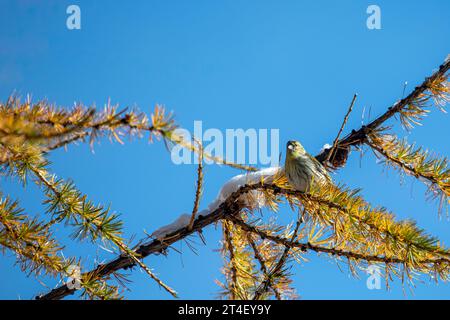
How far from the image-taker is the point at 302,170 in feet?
7.55

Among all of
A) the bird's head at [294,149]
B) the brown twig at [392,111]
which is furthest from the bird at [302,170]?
the brown twig at [392,111]

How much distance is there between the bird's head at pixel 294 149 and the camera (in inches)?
95.4

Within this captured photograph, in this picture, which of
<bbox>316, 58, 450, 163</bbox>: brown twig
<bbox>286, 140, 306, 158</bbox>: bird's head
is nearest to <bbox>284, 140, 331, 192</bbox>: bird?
<bbox>286, 140, 306, 158</bbox>: bird's head

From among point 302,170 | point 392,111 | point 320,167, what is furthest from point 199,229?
point 392,111

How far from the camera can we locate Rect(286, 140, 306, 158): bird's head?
7.95 feet

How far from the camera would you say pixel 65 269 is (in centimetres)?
214

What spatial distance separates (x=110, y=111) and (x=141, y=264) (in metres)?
0.81

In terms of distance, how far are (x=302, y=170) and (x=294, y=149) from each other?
0.66 feet

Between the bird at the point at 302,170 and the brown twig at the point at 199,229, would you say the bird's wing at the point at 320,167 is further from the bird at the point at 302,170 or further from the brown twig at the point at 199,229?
the brown twig at the point at 199,229

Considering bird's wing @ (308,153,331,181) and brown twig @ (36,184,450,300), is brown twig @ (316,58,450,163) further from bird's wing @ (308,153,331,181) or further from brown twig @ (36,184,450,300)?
brown twig @ (36,184,450,300)

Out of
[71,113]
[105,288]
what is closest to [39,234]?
[105,288]
